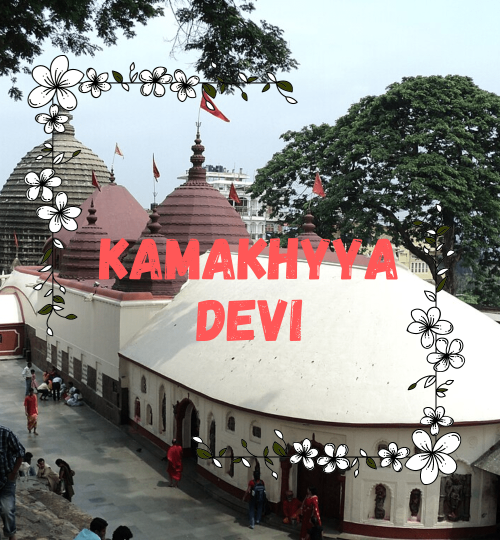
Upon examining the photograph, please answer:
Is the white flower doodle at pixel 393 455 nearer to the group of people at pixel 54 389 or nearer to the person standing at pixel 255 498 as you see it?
the person standing at pixel 255 498

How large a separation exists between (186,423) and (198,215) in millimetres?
11581

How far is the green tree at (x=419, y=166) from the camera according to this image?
97.4ft

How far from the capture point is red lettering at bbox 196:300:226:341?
57.6 ft

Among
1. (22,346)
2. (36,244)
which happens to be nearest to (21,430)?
(22,346)

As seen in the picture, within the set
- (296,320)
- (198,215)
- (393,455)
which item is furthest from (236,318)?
(393,455)

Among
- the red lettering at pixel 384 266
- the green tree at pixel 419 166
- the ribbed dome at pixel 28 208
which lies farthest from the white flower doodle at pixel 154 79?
the ribbed dome at pixel 28 208

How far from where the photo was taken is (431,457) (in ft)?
18.1

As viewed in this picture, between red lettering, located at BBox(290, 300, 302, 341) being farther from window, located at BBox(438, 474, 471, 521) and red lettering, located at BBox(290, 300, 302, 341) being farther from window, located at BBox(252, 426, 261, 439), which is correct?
window, located at BBox(438, 474, 471, 521)

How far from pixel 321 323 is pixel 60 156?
12.1 metres

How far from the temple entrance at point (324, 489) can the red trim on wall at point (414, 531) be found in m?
0.52

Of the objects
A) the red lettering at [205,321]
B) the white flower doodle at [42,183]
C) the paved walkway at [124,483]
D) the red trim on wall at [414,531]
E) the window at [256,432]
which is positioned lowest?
the paved walkway at [124,483]

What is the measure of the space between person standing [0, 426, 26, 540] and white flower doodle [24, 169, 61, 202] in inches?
137

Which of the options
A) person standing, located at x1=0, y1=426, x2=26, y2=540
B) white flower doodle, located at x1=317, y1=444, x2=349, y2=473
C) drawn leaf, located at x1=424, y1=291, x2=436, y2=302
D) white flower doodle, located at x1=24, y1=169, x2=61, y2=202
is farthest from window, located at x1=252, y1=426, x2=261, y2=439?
white flower doodle, located at x1=24, y1=169, x2=61, y2=202

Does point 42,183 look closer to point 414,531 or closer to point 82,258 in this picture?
point 414,531
